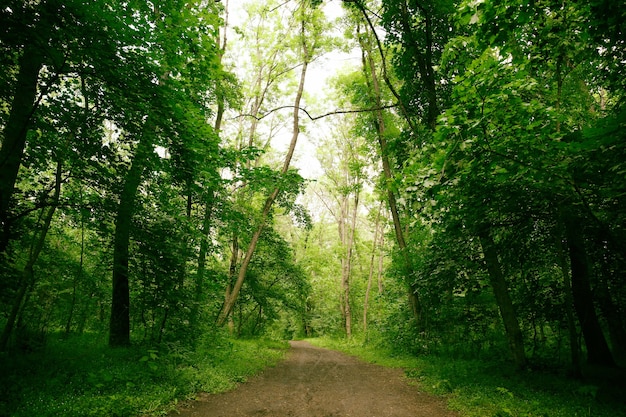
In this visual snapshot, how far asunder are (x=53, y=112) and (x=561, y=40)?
8.05 m

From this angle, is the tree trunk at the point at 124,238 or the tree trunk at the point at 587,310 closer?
the tree trunk at the point at 124,238

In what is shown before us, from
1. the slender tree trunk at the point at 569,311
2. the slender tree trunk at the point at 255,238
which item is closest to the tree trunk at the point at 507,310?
the slender tree trunk at the point at 569,311

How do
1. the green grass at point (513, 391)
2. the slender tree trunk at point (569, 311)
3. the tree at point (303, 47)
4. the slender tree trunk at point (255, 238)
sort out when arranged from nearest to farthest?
the green grass at point (513, 391) → the slender tree trunk at point (569, 311) → the slender tree trunk at point (255, 238) → the tree at point (303, 47)

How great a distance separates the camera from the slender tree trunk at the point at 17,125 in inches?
180

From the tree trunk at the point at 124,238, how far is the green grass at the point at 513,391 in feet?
24.4

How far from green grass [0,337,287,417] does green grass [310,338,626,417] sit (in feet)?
16.5

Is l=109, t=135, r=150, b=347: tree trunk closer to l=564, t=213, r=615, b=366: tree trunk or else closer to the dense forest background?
the dense forest background

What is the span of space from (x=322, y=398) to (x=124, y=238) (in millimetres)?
5467

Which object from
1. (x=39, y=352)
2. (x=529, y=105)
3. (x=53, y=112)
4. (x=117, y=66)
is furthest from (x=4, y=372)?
(x=529, y=105)

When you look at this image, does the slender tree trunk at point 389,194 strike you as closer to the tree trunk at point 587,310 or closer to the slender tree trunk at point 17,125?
the tree trunk at point 587,310

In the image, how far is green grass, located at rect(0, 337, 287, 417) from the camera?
457 centimetres

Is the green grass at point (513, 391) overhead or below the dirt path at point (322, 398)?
overhead

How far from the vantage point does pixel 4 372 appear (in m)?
5.23

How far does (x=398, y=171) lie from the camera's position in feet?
28.6
